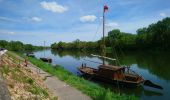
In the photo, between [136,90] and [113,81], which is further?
[113,81]

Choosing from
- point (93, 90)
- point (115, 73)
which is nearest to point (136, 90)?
point (115, 73)

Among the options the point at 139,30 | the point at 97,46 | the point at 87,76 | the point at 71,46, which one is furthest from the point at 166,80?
the point at 71,46

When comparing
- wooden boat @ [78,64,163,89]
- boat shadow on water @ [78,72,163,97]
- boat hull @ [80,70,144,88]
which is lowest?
boat shadow on water @ [78,72,163,97]

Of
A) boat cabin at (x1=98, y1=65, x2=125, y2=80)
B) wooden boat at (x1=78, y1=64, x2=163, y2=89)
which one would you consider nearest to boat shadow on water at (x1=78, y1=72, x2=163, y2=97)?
wooden boat at (x1=78, y1=64, x2=163, y2=89)

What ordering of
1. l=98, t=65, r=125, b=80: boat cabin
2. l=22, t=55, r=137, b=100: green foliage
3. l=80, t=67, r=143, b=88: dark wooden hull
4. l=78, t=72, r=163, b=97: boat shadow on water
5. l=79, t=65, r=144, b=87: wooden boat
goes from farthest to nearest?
1. l=98, t=65, r=125, b=80: boat cabin
2. l=79, t=65, r=144, b=87: wooden boat
3. l=80, t=67, r=143, b=88: dark wooden hull
4. l=78, t=72, r=163, b=97: boat shadow on water
5. l=22, t=55, r=137, b=100: green foliage

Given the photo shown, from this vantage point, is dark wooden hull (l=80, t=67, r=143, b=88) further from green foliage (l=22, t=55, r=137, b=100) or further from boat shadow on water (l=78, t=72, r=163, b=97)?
green foliage (l=22, t=55, r=137, b=100)

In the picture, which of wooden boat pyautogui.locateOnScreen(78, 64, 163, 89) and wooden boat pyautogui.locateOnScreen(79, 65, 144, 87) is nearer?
wooden boat pyautogui.locateOnScreen(78, 64, 163, 89)

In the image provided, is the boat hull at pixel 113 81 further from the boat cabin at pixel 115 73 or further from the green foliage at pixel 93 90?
the green foliage at pixel 93 90

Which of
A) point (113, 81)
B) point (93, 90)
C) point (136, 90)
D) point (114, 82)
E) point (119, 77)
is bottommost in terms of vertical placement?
point (136, 90)

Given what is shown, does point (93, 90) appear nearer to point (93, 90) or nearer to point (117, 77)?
point (93, 90)

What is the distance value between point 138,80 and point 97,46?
118900 millimetres

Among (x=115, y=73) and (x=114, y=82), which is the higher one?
(x=115, y=73)

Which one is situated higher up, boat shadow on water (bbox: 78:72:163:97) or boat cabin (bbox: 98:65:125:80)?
boat cabin (bbox: 98:65:125:80)

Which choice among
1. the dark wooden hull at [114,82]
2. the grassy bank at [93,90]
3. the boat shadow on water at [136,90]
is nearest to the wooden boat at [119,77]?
the dark wooden hull at [114,82]
